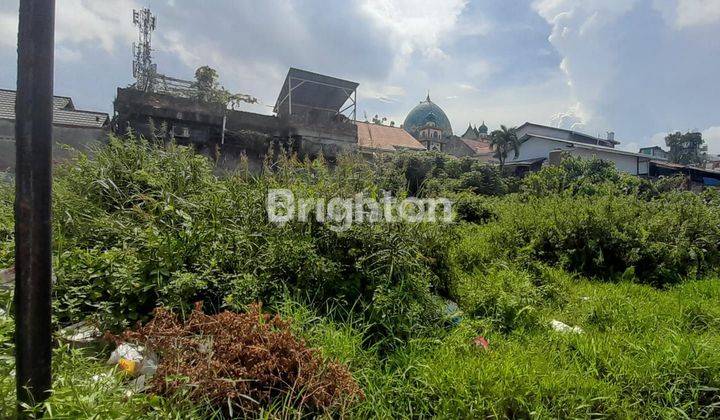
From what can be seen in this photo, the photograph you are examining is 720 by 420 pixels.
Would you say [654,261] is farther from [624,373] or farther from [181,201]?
[181,201]

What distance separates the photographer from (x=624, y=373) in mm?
1998

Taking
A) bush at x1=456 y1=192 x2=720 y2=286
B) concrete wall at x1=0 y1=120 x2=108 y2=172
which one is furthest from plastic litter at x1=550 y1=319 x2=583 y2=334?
concrete wall at x1=0 y1=120 x2=108 y2=172

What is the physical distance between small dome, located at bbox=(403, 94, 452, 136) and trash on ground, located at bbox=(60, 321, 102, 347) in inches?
1598

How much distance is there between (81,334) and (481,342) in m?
2.31

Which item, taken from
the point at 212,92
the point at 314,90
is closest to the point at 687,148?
the point at 314,90

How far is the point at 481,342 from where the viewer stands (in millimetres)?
2229

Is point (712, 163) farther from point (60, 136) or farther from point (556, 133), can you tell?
point (60, 136)

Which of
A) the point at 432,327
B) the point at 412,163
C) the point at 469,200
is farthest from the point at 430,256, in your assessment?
the point at 412,163

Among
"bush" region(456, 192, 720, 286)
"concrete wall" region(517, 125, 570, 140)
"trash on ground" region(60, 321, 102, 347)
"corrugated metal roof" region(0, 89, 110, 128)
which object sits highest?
"concrete wall" region(517, 125, 570, 140)

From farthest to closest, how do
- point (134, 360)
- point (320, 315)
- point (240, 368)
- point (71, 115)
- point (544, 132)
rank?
point (544, 132)
point (71, 115)
point (320, 315)
point (134, 360)
point (240, 368)

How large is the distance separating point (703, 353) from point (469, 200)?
5130mm

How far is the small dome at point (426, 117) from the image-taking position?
4150cm

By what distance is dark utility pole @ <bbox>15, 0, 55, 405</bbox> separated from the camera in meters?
1.05
